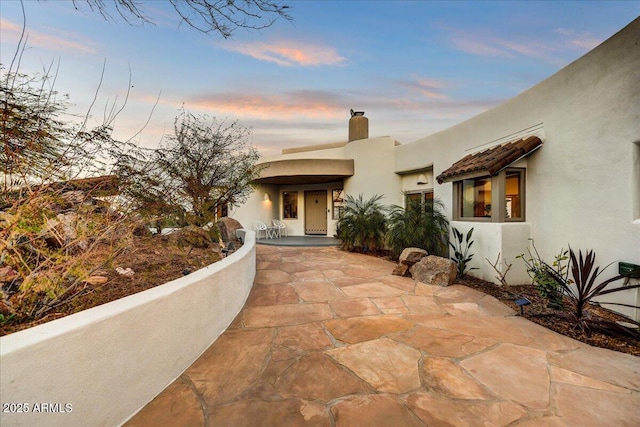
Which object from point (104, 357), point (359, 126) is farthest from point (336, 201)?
point (104, 357)

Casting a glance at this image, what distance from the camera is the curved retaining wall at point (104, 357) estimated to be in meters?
1.29

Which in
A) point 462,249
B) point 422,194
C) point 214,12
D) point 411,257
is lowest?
point 411,257

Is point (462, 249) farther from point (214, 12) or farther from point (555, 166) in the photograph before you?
point (214, 12)

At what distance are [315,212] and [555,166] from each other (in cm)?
973

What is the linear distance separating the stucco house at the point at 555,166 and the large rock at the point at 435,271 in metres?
0.87

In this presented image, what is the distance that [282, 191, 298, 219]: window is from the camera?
13453mm

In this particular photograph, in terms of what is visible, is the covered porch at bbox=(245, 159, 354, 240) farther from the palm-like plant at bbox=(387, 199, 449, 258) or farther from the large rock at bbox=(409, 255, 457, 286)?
the large rock at bbox=(409, 255, 457, 286)

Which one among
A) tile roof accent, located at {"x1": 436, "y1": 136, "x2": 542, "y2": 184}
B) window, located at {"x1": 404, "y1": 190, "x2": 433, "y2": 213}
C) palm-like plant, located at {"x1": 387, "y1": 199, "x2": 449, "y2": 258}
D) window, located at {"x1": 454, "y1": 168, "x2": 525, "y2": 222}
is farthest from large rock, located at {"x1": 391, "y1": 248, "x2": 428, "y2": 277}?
tile roof accent, located at {"x1": 436, "y1": 136, "x2": 542, "y2": 184}

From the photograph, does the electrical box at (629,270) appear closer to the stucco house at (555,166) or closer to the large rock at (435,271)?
the stucco house at (555,166)

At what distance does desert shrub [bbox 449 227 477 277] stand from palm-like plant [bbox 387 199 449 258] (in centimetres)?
55

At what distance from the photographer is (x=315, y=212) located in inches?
521

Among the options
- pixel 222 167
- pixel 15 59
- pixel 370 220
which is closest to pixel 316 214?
pixel 370 220

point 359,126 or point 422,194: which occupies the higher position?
point 359,126

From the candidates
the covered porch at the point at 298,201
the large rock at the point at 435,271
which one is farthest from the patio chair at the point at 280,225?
the large rock at the point at 435,271
